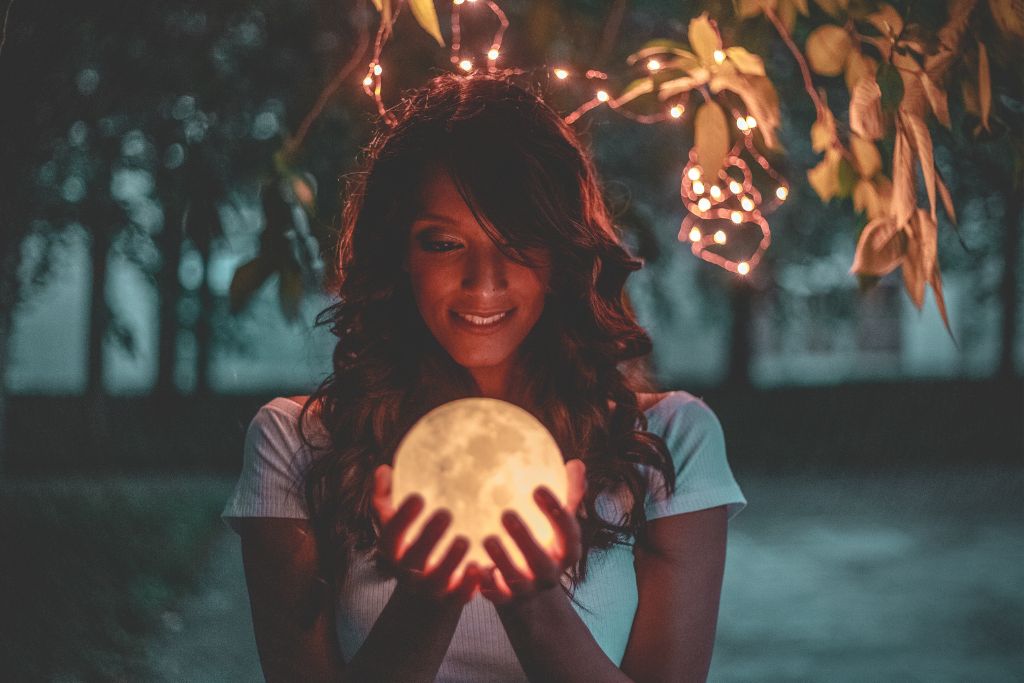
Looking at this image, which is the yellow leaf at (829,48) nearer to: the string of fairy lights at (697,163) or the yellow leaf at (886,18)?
the yellow leaf at (886,18)

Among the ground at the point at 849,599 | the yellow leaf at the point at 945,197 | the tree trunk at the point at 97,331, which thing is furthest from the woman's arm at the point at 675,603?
the tree trunk at the point at 97,331

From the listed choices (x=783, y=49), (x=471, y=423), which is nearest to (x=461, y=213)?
(x=471, y=423)

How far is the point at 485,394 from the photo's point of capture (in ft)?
7.68

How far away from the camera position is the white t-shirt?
80.8 inches

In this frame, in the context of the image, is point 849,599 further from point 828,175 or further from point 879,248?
point 879,248

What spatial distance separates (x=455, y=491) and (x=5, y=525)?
718 cm

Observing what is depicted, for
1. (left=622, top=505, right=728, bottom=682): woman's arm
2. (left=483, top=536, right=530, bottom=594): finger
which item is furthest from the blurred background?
(left=483, top=536, right=530, bottom=594): finger

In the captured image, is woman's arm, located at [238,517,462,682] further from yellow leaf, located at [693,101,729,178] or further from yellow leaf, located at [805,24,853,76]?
yellow leaf, located at [805,24,853,76]

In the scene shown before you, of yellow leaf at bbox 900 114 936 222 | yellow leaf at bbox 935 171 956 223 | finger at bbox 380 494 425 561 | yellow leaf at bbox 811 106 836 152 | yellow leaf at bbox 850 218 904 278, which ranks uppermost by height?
yellow leaf at bbox 811 106 836 152

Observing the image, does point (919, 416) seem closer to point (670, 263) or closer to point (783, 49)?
point (670, 263)

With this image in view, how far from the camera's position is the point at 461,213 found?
202 cm

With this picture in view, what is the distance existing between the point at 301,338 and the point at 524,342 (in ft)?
21.6

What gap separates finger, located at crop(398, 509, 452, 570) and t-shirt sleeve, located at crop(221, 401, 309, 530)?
0.69m

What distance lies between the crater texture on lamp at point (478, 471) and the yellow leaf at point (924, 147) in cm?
95
